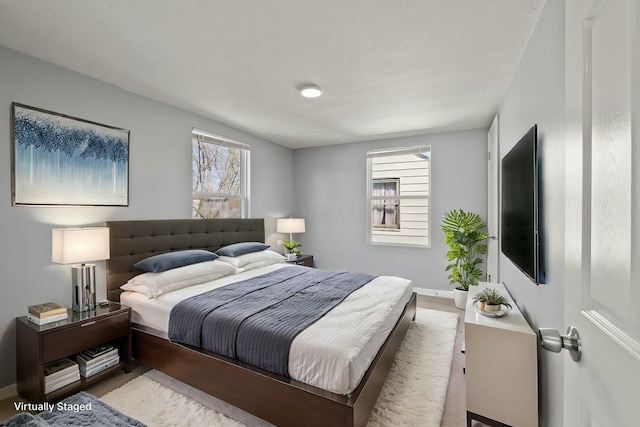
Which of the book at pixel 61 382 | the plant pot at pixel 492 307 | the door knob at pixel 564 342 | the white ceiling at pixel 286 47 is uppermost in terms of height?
the white ceiling at pixel 286 47

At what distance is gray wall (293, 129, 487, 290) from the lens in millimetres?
4234

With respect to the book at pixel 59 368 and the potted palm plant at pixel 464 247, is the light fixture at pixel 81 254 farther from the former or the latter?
the potted palm plant at pixel 464 247

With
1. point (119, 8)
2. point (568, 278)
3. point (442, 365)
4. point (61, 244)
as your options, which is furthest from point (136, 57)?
point (442, 365)

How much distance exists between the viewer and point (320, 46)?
208cm

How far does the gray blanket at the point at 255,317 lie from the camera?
184cm

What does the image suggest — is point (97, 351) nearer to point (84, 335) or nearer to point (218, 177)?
point (84, 335)

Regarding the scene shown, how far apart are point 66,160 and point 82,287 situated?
3.52 ft

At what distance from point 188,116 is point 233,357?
2819 mm

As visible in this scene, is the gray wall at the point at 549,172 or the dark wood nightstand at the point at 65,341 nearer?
the gray wall at the point at 549,172

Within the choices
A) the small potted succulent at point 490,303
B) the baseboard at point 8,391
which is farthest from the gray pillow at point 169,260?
the small potted succulent at point 490,303

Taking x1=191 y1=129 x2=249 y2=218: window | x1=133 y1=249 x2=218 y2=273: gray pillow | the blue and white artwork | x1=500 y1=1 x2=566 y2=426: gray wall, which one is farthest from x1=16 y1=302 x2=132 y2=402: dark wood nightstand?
x1=500 y1=1 x2=566 y2=426: gray wall

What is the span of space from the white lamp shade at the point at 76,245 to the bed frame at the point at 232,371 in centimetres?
43

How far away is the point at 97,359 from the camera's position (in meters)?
2.23

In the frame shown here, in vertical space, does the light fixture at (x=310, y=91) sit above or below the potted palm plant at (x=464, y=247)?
above
